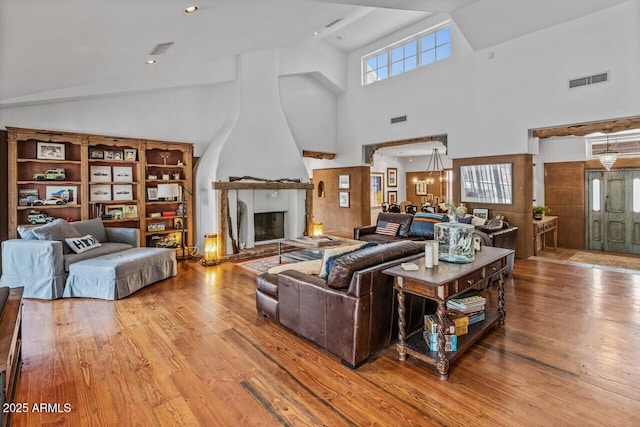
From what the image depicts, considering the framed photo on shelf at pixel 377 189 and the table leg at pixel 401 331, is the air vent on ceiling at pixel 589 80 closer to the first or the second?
the table leg at pixel 401 331

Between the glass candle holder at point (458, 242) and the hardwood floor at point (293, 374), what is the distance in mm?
815

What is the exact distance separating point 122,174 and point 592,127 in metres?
8.48

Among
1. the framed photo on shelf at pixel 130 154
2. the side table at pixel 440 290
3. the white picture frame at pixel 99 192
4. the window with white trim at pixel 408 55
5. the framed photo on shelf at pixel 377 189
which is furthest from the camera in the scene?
the framed photo on shelf at pixel 377 189

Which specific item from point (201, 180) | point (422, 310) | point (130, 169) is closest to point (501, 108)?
point (422, 310)

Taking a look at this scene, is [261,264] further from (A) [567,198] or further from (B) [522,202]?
(A) [567,198]

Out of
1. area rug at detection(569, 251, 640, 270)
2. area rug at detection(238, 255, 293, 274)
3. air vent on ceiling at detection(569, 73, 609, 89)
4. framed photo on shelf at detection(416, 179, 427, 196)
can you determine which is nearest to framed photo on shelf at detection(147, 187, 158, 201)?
area rug at detection(238, 255, 293, 274)

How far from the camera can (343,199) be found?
32.0 ft

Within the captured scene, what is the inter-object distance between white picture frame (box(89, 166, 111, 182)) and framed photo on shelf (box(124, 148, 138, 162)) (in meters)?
0.34

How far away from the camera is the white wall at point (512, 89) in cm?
509

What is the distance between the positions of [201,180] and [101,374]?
4.64 meters

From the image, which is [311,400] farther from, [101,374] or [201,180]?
[201,180]

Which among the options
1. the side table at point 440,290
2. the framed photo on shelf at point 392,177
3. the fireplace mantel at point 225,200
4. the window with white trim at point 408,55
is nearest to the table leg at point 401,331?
the side table at point 440,290

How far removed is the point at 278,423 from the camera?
6.40 ft

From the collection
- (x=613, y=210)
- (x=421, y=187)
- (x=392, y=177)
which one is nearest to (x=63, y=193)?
(x=392, y=177)
